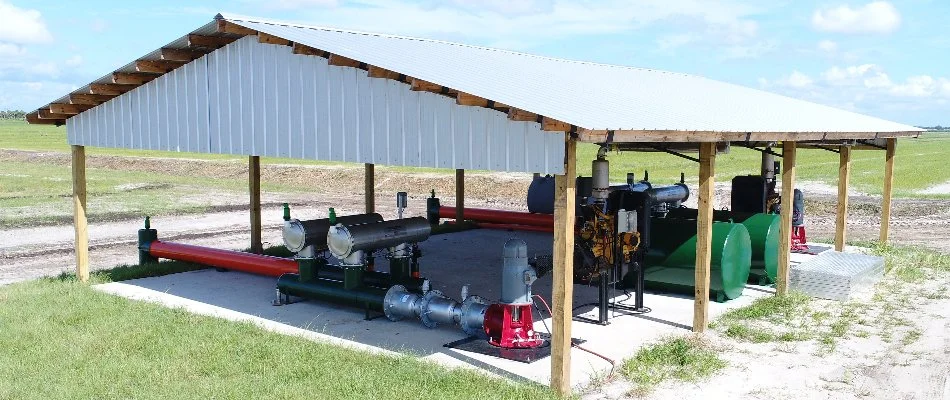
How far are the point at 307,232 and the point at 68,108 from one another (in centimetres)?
456

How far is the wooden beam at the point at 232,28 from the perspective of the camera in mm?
9922

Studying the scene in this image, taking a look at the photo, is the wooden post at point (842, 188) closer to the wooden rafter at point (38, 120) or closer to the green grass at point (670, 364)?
the green grass at point (670, 364)

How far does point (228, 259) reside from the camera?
43.0ft

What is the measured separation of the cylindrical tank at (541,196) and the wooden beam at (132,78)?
398 inches

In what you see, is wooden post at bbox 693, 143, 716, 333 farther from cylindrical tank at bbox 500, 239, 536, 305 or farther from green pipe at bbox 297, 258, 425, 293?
green pipe at bbox 297, 258, 425, 293

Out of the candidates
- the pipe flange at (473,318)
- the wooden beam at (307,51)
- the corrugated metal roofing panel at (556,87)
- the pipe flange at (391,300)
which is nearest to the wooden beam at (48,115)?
the corrugated metal roofing panel at (556,87)

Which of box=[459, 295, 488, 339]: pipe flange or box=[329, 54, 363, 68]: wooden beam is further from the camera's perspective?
box=[459, 295, 488, 339]: pipe flange

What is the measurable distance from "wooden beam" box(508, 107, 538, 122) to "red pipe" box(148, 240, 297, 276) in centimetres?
585

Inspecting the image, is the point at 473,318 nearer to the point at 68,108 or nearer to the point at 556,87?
A: the point at 556,87

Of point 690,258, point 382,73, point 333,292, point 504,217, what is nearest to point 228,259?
point 333,292

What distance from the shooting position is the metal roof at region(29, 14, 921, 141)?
310 inches

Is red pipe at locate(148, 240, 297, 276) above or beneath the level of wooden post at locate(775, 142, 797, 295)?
beneath

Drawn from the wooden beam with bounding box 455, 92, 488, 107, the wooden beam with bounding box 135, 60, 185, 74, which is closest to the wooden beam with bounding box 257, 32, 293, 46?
the wooden beam with bounding box 135, 60, 185, 74

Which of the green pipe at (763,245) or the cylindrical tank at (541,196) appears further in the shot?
the cylindrical tank at (541,196)
